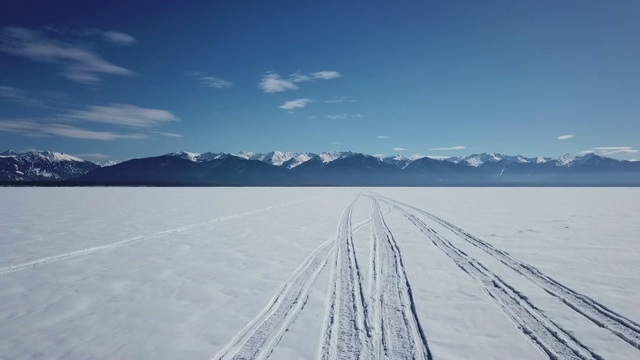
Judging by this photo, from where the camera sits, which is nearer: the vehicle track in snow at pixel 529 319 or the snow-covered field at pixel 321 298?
the vehicle track in snow at pixel 529 319

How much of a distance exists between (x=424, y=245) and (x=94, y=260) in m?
9.51

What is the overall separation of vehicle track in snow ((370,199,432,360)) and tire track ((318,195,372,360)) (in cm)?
16

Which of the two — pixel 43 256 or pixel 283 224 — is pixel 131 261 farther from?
pixel 283 224

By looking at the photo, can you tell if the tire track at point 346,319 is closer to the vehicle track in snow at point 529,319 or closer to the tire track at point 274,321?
the tire track at point 274,321

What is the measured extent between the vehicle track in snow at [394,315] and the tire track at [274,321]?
1.27 m

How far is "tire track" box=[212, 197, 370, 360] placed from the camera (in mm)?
4102

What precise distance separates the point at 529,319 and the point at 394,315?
6.68 feet

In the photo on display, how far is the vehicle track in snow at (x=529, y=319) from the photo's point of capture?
4141 millimetres

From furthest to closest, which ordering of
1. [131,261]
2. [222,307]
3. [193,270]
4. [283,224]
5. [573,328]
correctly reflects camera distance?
[283,224]
[131,261]
[193,270]
[222,307]
[573,328]

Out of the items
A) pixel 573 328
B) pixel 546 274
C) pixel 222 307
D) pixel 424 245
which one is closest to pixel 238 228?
pixel 424 245

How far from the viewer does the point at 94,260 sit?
8.77 m

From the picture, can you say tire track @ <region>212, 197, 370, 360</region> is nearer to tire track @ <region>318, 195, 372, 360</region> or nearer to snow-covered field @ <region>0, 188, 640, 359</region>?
snow-covered field @ <region>0, 188, 640, 359</region>

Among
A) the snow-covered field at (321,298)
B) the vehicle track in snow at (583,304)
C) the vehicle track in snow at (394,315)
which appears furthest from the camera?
the vehicle track in snow at (583,304)

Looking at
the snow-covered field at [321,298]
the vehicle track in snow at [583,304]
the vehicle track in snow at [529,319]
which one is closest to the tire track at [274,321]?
the snow-covered field at [321,298]
